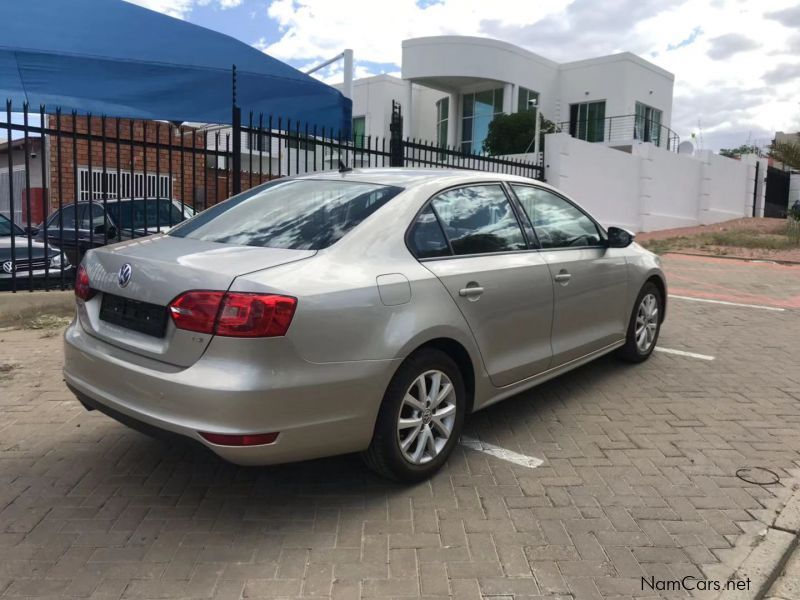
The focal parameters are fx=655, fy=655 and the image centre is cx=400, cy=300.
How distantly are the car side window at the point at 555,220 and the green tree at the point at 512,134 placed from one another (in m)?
19.3

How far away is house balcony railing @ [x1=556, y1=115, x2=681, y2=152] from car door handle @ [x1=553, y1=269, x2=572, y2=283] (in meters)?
24.0

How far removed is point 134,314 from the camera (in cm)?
308

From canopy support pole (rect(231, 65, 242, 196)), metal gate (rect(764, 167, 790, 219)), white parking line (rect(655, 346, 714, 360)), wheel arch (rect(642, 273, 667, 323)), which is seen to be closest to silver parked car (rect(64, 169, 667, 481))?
wheel arch (rect(642, 273, 667, 323))

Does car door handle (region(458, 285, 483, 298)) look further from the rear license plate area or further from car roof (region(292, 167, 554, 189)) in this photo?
the rear license plate area

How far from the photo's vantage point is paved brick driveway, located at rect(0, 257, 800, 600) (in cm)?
269

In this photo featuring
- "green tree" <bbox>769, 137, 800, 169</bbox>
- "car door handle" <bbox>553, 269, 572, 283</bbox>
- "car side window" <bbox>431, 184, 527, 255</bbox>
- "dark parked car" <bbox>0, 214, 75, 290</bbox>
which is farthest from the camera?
"green tree" <bbox>769, 137, 800, 169</bbox>

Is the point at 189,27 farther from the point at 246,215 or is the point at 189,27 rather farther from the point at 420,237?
the point at 420,237

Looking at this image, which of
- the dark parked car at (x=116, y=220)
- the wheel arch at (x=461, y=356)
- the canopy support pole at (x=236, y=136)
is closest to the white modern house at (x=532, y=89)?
the dark parked car at (x=116, y=220)

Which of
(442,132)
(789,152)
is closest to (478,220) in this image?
(789,152)

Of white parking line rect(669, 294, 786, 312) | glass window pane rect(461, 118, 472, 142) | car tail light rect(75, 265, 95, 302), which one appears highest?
glass window pane rect(461, 118, 472, 142)

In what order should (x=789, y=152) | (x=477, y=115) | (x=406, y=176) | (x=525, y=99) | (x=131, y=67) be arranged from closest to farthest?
(x=406, y=176) < (x=131, y=67) < (x=789, y=152) < (x=525, y=99) < (x=477, y=115)

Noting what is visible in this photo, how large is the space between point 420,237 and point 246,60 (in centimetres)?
511

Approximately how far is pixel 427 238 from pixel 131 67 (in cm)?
504

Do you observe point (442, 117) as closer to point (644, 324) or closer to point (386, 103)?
point (386, 103)
